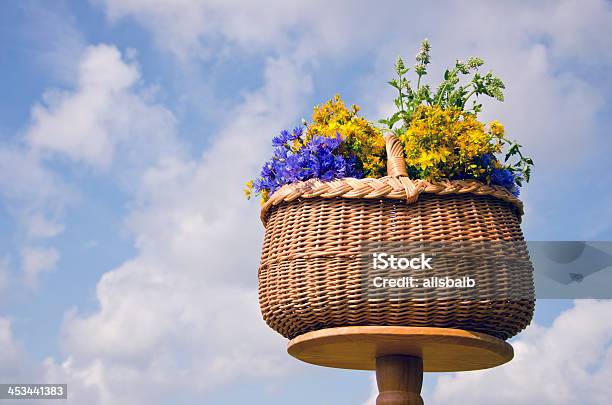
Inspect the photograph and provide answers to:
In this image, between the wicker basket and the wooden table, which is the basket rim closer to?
the wicker basket

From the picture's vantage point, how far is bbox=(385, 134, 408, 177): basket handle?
10.0 feet

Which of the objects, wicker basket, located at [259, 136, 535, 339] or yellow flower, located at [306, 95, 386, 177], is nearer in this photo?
wicker basket, located at [259, 136, 535, 339]

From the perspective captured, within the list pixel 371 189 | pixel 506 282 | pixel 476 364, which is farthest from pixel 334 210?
pixel 476 364

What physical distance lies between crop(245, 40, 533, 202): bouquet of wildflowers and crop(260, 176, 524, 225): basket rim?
0.16ft

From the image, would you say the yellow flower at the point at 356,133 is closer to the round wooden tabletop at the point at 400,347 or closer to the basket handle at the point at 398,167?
the basket handle at the point at 398,167

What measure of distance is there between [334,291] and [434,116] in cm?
77

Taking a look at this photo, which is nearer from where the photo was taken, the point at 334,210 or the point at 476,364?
the point at 334,210

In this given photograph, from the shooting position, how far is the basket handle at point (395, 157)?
3055mm

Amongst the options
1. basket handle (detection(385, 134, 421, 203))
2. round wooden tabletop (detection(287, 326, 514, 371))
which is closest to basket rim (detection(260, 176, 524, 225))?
basket handle (detection(385, 134, 421, 203))

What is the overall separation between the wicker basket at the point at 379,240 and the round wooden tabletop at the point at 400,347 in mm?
47

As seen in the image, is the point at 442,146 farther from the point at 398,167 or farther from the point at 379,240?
the point at 379,240

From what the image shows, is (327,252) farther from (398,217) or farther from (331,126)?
(331,126)

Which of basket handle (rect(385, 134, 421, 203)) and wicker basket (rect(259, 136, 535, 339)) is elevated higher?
basket handle (rect(385, 134, 421, 203))

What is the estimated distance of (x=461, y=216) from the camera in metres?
3.01
